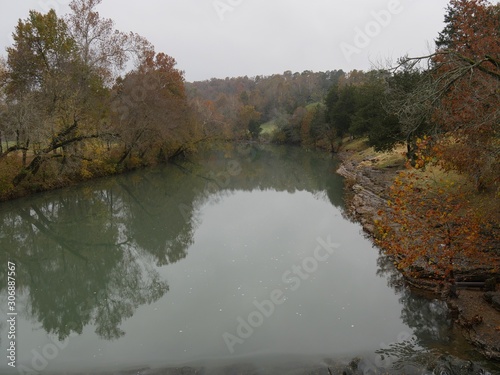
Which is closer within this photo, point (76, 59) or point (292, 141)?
point (76, 59)

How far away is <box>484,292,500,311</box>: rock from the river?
108 centimetres

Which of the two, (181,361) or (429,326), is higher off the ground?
(181,361)

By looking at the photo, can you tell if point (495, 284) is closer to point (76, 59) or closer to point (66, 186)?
point (66, 186)

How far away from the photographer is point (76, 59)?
94.6 feet

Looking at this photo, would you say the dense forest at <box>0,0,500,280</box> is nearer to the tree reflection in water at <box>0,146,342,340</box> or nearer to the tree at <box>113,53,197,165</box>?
the tree at <box>113,53,197,165</box>

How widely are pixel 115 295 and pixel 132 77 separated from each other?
28.6 metres

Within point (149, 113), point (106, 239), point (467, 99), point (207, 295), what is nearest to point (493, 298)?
point (467, 99)

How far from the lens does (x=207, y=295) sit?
10.8 meters

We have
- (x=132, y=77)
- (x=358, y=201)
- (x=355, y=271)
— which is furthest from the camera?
(x=132, y=77)

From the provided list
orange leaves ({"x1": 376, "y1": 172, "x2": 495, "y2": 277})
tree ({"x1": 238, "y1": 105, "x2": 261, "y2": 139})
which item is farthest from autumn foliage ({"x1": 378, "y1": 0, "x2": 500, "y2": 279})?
tree ({"x1": 238, "y1": 105, "x2": 261, "y2": 139})

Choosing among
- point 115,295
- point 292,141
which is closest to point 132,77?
point 115,295

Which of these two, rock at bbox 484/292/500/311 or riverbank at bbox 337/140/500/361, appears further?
rock at bbox 484/292/500/311

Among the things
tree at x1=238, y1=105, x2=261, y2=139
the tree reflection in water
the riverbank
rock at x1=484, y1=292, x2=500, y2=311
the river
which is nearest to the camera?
the riverbank

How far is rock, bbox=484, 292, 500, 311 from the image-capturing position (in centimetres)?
852
